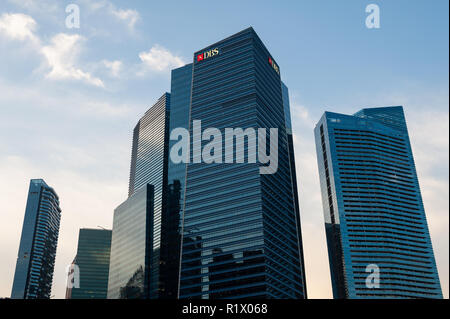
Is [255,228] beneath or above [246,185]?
beneath
